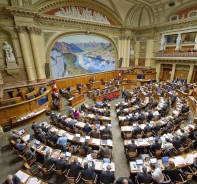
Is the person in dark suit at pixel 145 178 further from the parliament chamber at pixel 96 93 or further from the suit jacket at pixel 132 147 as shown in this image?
the suit jacket at pixel 132 147

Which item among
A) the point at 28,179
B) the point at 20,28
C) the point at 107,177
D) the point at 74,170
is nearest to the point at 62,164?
the point at 74,170

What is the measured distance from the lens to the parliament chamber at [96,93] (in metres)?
4.62

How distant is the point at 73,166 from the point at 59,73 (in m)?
10.9

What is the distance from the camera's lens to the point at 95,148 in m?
5.91

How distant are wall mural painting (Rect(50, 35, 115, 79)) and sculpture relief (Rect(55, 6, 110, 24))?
1.93 meters

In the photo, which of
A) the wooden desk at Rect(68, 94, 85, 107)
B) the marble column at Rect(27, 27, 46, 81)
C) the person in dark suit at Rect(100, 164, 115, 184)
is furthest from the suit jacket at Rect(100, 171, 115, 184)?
the marble column at Rect(27, 27, 46, 81)

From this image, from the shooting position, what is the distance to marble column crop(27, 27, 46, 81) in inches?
419

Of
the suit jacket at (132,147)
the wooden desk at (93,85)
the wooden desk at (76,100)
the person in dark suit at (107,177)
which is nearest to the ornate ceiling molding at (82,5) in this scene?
the wooden desk at (76,100)

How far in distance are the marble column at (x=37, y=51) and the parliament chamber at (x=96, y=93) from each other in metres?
0.09

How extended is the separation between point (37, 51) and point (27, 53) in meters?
0.87

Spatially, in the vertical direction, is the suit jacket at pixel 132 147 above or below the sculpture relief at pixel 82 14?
below

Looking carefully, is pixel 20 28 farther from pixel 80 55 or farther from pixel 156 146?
pixel 156 146

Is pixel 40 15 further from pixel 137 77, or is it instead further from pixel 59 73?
pixel 137 77

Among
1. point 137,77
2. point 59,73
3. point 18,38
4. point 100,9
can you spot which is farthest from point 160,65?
point 18,38
